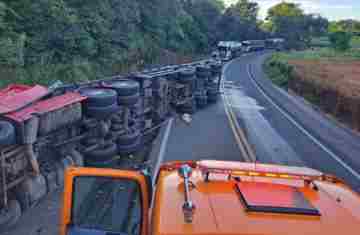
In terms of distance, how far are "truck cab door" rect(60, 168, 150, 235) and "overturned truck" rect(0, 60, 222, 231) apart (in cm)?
326

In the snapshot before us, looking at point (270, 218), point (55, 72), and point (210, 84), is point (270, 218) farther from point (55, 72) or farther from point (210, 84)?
point (210, 84)

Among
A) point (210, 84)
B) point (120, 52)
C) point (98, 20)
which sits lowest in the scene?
point (210, 84)

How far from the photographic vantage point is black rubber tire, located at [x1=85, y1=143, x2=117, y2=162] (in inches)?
363

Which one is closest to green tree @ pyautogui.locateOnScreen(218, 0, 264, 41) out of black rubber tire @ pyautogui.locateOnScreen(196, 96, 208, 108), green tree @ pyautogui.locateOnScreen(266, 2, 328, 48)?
green tree @ pyautogui.locateOnScreen(266, 2, 328, 48)

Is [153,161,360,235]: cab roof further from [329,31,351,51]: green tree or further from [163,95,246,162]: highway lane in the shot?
[329,31,351,51]: green tree

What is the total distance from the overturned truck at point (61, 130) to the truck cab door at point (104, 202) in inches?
128

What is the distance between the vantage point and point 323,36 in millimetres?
111062

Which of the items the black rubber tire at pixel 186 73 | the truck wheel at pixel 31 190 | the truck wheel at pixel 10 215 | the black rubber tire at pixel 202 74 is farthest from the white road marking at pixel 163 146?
the black rubber tire at pixel 202 74

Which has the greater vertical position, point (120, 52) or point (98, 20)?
point (98, 20)

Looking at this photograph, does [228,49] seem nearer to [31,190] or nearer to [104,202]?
[31,190]

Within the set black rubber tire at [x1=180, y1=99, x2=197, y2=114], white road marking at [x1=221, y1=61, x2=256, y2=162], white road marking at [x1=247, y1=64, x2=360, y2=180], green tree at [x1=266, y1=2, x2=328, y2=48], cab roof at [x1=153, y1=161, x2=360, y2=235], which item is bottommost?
white road marking at [x1=247, y1=64, x2=360, y2=180]

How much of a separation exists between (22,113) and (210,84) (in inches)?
578

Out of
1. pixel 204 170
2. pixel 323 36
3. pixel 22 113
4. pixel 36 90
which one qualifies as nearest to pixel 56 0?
pixel 36 90

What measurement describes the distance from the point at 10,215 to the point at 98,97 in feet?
11.2
